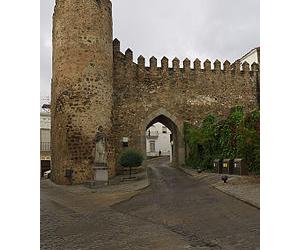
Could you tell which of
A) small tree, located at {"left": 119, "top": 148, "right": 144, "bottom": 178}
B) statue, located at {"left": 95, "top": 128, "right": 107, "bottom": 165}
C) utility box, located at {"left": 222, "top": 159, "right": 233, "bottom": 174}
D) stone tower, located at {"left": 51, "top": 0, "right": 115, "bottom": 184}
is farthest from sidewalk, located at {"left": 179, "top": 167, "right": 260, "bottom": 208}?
stone tower, located at {"left": 51, "top": 0, "right": 115, "bottom": 184}

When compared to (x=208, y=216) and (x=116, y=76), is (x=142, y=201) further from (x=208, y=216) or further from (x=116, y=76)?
(x=116, y=76)

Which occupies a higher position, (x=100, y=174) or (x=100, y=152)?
(x=100, y=152)

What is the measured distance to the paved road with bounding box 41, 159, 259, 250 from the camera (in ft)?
17.5

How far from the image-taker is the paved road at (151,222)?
17.5 feet

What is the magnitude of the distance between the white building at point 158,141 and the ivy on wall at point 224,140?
77.2 feet

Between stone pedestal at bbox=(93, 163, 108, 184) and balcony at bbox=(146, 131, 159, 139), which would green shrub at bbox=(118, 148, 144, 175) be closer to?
stone pedestal at bbox=(93, 163, 108, 184)

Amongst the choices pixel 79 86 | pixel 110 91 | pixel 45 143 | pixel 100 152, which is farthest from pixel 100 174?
pixel 45 143

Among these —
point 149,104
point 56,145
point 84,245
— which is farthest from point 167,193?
point 149,104

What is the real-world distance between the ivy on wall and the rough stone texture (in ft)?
3.56

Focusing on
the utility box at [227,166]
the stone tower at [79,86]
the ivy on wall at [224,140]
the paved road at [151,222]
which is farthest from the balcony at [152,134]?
the paved road at [151,222]

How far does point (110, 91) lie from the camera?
17078 millimetres

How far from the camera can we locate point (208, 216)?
7207 millimetres

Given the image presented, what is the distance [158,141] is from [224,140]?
28.4m

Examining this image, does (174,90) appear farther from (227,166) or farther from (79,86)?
(227,166)
